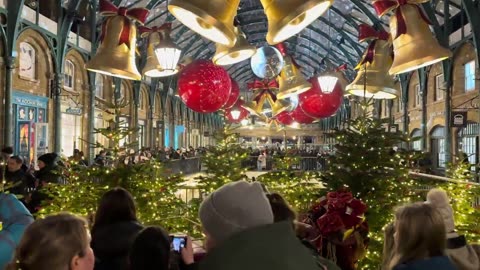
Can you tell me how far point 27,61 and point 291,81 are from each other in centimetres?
1181

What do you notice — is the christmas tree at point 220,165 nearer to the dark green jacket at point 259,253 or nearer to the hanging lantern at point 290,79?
the hanging lantern at point 290,79

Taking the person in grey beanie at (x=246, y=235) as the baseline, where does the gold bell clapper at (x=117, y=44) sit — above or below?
above

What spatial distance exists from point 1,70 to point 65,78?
475cm

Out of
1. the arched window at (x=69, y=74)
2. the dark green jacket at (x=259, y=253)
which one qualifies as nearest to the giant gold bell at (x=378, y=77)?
the dark green jacket at (x=259, y=253)

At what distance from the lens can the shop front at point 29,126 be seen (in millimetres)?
15047

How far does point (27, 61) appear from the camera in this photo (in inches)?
627

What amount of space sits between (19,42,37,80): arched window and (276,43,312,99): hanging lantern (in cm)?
1119

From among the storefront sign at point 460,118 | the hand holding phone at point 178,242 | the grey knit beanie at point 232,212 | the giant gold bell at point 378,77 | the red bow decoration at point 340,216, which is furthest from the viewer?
the storefront sign at point 460,118

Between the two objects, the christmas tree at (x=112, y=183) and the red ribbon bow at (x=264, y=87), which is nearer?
the christmas tree at (x=112, y=183)

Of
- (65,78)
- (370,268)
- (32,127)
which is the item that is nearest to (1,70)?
(32,127)

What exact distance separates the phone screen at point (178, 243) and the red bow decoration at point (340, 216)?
1.29 m

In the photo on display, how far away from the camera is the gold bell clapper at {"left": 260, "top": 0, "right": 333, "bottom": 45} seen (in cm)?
274

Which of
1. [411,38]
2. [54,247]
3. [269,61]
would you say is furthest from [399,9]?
[54,247]

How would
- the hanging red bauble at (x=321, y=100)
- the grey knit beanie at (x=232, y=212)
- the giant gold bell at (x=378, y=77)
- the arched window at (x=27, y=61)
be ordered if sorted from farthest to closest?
the arched window at (x=27, y=61), the hanging red bauble at (x=321, y=100), the giant gold bell at (x=378, y=77), the grey knit beanie at (x=232, y=212)
